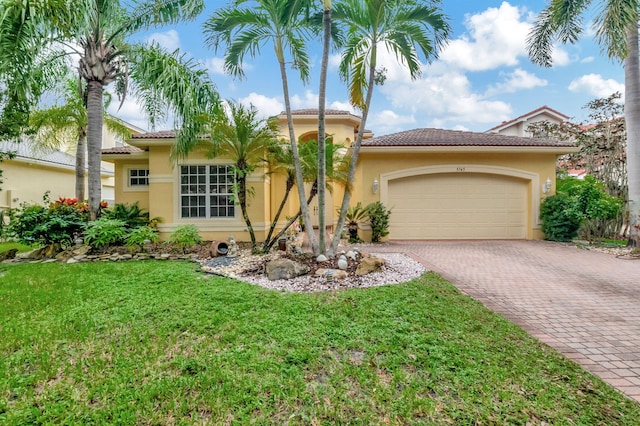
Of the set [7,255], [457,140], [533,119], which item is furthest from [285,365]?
[533,119]

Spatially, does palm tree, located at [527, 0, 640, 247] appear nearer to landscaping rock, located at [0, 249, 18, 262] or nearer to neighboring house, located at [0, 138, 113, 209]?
landscaping rock, located at [0, 249, 18, 262]

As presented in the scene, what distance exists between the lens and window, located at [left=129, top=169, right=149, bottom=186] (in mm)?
13328

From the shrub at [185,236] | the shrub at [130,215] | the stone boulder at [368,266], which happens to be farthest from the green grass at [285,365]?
the shrub at [130,215]

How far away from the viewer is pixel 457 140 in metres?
12.8

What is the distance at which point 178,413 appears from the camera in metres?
2.57

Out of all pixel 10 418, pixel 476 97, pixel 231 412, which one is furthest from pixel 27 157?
pixel 476 97

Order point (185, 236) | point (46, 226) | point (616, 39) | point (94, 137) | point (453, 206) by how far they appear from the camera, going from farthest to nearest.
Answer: point (453, 206) → point (94, 137) → point (185, 236) → point (616, 39) → point (46, 226)

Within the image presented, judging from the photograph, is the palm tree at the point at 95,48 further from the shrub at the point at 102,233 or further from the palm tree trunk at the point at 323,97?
the palm tree trunk at the point at 323,97

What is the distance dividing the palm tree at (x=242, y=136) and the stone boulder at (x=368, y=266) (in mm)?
3905

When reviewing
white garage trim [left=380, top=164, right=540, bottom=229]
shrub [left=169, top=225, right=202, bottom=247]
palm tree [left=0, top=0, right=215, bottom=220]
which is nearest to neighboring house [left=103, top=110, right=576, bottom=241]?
white garage trim [left=380, top=164, right=540, bottom=229]

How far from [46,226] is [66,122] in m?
8.18

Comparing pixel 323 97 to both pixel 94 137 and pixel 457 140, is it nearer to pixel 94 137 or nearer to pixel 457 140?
pixel 94 137

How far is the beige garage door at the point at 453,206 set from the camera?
12.7 m

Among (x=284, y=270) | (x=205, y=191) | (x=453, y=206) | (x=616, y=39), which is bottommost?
(x=284, y=270)
